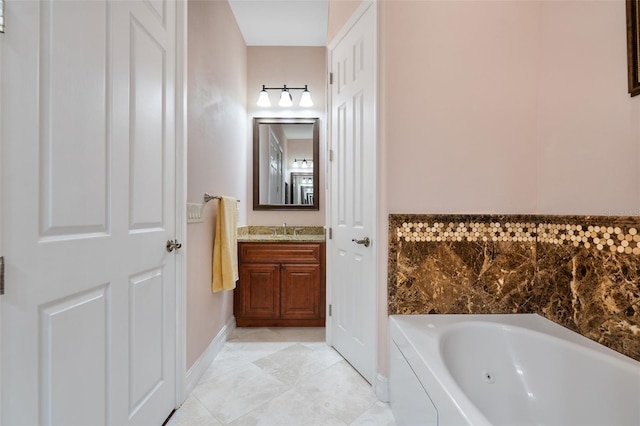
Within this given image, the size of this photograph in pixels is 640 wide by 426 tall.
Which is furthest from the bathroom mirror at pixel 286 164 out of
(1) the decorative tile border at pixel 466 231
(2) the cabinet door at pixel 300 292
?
(1) the decorative tile border at pixel 466 231

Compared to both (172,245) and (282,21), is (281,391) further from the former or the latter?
(282,21)

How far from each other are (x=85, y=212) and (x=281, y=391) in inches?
54.9

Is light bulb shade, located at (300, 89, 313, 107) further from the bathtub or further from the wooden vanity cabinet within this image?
the bathtub

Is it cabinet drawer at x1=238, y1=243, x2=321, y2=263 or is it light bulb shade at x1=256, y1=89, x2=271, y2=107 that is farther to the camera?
light bulb shade at x1=256, y1=89, x2=271, y2=107

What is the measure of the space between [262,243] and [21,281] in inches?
68.2

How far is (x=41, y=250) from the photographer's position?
0.79m

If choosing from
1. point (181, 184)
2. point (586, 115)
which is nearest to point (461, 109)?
point (586, 115)

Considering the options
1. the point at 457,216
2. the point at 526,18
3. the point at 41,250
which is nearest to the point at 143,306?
the point at 41,250

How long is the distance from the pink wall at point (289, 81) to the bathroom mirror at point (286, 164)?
0.19 ft

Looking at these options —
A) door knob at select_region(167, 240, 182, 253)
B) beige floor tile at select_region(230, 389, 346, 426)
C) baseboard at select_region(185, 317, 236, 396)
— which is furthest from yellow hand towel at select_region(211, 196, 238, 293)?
beige floor tile at select_region(230, 389, 346, 426)

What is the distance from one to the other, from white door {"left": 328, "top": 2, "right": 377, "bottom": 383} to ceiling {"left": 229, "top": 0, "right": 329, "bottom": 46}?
72 centimetres

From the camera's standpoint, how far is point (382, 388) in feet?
4.98

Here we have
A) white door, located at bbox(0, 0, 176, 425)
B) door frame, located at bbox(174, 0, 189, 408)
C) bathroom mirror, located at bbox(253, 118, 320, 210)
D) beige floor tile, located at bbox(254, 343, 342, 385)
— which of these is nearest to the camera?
white door, located at bbox(0, 0, 176, 425)

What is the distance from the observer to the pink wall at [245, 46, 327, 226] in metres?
2.94
